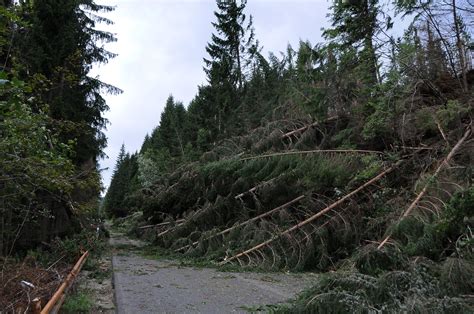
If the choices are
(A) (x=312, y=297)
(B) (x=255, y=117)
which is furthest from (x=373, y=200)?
(B) (x=255, y=117)

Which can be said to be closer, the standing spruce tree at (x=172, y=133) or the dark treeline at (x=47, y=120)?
the dark treeline at (x=47, y=120)

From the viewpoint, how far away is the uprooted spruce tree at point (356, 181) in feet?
18.7

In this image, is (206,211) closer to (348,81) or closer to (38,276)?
(348,81)

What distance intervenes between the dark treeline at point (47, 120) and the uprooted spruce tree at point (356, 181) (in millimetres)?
3091

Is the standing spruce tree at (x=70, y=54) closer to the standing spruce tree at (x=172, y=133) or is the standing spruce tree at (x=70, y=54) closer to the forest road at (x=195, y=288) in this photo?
the forest road at (x=195, y=288)

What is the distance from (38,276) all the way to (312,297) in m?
3.58

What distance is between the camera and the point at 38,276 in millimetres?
5766

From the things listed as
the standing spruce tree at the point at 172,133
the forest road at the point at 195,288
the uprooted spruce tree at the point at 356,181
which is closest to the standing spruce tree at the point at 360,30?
the uprooted spruce tree at the point at 356,181

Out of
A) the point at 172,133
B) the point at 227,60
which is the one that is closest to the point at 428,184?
the point at 227,60

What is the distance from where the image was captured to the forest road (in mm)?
5695

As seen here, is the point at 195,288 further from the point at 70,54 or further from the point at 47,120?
the point at 70,54

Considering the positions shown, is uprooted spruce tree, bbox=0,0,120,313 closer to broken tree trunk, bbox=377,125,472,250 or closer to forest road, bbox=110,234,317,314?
forest road, bbox=110,234,317,314

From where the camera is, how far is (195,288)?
7.05 m

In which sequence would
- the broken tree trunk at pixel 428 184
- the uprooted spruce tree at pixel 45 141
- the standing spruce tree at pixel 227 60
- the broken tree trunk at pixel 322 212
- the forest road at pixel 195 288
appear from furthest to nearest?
the standing spruce tree at pixel 227 60
the broken tree trunk at pixel 322 212
the broken tree trunk at pixel 428 184
the forest road at pixel 195 288
the uprooted spruce tree at pixel 45 141
